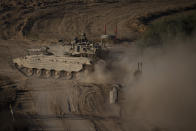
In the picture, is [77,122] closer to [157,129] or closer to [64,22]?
[157,129]

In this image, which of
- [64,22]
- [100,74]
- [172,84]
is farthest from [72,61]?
[64,22]

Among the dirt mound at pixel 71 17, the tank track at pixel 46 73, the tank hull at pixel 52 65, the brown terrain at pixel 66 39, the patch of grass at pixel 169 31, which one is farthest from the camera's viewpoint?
the dirt mound at pixel 71 17

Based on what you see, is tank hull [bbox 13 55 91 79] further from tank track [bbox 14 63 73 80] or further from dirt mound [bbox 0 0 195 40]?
dirt mound [bbox 0 0 195 40]

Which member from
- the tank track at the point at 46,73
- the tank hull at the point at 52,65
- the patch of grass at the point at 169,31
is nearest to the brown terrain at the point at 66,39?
the tank track at the point at 46,73

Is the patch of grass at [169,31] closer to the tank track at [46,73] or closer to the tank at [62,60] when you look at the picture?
the tank at [62,60]

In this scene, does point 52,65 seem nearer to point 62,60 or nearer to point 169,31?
point 62,60

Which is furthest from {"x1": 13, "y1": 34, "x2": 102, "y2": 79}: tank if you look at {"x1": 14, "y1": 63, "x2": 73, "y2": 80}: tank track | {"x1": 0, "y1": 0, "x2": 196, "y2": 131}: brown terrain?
{"x1": 0, "y1": 0, "x2": 196, "y2": 131}: brown terrain
